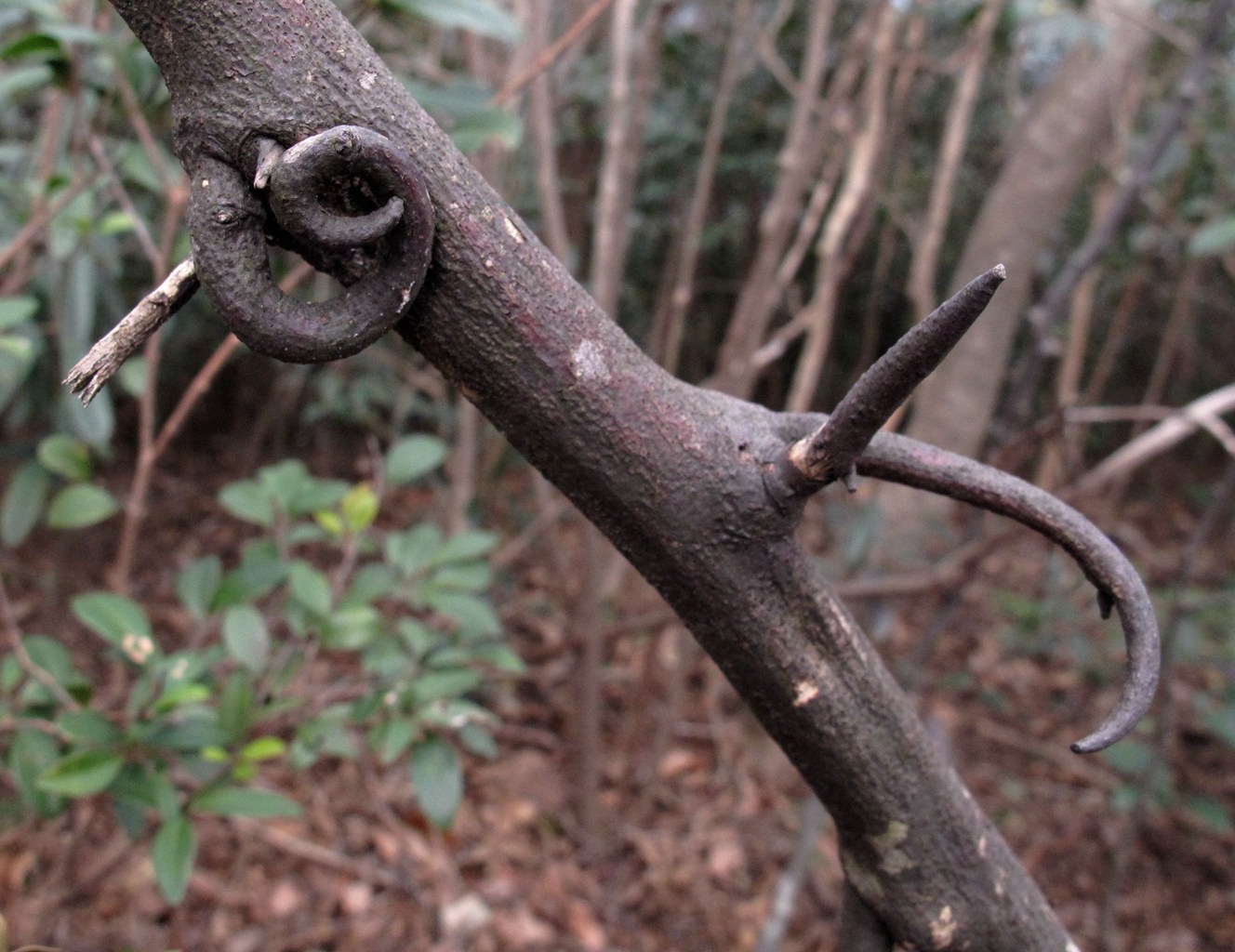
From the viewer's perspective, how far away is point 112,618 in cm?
76

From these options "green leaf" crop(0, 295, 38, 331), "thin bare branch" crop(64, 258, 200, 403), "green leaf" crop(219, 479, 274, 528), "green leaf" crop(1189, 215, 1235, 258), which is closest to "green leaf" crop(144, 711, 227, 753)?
"green leaf" crop(219, 479, 274, 528)

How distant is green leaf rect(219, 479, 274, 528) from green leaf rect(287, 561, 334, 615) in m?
0.08

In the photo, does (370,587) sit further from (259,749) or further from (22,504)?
(22,504)

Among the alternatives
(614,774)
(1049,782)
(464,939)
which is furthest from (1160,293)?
(464,939)

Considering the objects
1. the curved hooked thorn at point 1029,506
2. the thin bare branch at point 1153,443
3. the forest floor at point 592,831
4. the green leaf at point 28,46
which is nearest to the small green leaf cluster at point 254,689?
the forest floor at point 592,831

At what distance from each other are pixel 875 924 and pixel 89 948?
3.59 feet

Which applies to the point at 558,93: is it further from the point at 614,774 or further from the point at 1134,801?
the point at 1134,801

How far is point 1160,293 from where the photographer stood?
9.10 ft

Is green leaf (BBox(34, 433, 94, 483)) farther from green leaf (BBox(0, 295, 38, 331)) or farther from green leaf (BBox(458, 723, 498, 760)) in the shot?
green leaf (BBox(458, 723, 498, 760))

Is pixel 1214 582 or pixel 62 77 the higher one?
pixel 62 77

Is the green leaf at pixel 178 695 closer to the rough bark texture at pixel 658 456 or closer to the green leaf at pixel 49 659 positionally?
the green leaf at pixel 49 659

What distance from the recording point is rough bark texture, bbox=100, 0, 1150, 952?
11.8 inches

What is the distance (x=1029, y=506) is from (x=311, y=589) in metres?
0.65

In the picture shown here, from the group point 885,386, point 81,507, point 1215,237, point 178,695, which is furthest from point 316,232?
point 1215,237
